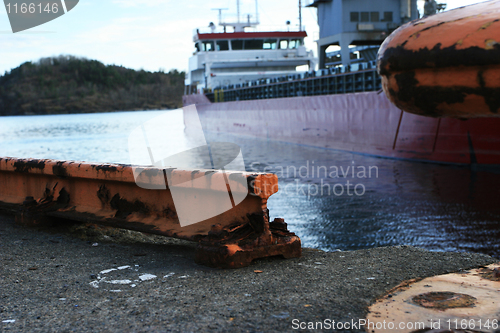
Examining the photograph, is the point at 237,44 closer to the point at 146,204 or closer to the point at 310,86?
the point at 310,86

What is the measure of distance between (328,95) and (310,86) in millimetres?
3413

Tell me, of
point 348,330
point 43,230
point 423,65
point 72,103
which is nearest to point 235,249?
point 348,330

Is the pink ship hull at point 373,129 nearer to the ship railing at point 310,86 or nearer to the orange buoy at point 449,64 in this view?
the ship railing at point 310,86

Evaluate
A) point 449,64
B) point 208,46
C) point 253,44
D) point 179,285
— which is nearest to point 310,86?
point 253,44

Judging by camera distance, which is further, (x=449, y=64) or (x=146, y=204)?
(x=146, y=204)

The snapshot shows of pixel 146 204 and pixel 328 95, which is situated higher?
pixel 328 95

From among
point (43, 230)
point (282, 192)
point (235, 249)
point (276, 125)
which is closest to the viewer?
point (235, 249)

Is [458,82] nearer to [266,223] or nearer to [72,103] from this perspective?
[266,223]

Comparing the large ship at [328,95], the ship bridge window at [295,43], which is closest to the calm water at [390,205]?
the large ship at [328,95]

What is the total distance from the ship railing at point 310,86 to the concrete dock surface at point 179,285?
7.59 m

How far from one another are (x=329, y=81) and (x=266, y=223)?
13879 mm

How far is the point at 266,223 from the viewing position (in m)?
2.67

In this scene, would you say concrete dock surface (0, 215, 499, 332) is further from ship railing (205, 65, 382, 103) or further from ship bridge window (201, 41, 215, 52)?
ship bridge window (201, 41, 215, 52)

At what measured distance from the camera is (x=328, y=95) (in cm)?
1376
